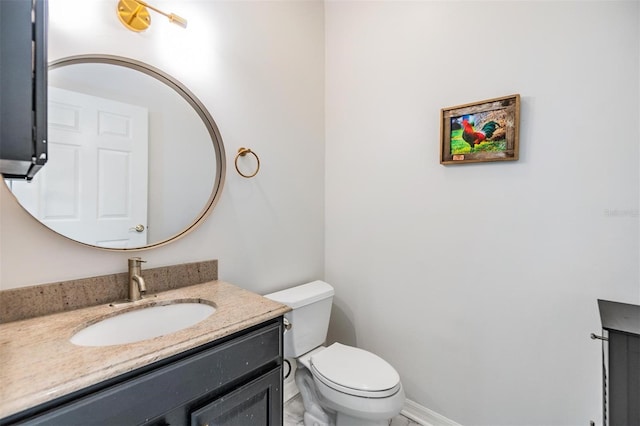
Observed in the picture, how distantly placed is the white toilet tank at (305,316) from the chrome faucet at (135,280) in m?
0.63

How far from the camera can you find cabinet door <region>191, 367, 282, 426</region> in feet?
2.77

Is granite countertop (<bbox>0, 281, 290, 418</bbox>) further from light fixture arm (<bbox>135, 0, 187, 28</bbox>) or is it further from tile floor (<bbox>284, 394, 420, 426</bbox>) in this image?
light fixture arm (<bbox>135, 0, 187, 28</bbox>)

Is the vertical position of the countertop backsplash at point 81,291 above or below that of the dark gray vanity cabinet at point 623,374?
above

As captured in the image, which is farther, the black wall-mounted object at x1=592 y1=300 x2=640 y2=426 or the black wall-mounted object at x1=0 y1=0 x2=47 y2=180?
the black wall-mounted object at x1=592 y1=300 x2=640 y2=426

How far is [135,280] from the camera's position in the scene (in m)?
1.12

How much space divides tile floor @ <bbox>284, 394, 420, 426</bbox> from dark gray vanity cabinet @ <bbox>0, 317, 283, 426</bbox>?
741 mm

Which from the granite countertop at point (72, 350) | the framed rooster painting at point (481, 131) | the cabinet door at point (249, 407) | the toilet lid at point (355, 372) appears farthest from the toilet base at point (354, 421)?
the framed rooster painting at point (481, 131)

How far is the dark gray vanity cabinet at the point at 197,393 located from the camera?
2.11 feet

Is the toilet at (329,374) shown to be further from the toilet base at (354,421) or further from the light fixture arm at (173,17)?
the light fixture arm at (173,17)

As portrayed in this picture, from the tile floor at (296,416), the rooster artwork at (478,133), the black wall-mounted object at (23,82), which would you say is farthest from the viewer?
the tile floor at (296,416)

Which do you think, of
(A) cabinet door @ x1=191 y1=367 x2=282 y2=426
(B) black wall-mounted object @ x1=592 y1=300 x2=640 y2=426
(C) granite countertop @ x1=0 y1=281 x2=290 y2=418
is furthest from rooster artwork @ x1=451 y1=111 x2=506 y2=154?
(A) cabinet door @ x1=191 y1=367 x2=282 y2=426

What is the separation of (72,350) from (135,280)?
1.27 ft

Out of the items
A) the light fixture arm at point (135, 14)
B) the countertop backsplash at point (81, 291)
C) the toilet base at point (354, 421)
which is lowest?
the toilet base at point (354, 421)

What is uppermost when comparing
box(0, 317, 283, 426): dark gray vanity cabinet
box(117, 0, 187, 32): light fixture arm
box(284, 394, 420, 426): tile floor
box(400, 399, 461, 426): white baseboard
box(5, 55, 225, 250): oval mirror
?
box(117, 0, 187, 32): light fixture arm
